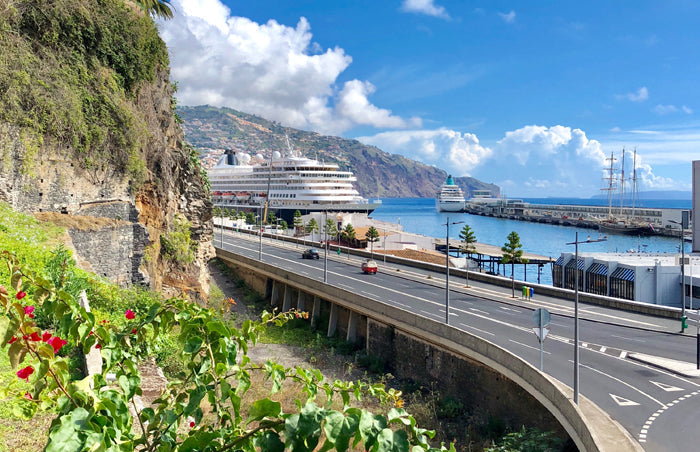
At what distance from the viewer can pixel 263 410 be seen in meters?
2.83

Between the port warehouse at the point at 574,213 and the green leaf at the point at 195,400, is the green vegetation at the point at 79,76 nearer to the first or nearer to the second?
the green leaf at the point at 195,400

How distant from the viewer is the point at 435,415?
18719 mm

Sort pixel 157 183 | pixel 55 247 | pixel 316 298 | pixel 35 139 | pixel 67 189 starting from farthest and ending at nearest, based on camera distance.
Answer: pixel 316 298
pixel 157 183
pixel 67 189
pixel 35 139
pixel 55 247

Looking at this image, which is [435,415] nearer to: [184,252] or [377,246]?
[184,252]

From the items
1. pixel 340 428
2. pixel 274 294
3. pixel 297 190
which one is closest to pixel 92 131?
pixel 340 428

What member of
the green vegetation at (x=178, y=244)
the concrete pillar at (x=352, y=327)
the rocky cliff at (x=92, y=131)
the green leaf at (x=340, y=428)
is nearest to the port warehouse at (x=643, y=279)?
the concrete pillar at (x=352, y=327)

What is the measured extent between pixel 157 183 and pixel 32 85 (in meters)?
8.07

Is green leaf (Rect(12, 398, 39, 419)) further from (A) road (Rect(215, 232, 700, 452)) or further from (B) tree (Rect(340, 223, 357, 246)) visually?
(B) tree (Rect(340, 223, 357, 246))

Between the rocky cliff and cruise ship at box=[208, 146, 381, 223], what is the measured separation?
70.8 metres

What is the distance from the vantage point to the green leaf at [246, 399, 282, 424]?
9.17 feet

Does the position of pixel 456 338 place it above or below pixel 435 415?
above

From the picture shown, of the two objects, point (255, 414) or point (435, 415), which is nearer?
point (255, 414)

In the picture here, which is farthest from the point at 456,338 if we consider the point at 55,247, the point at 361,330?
the point at 55,247

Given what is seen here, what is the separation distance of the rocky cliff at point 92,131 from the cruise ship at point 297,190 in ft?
232
